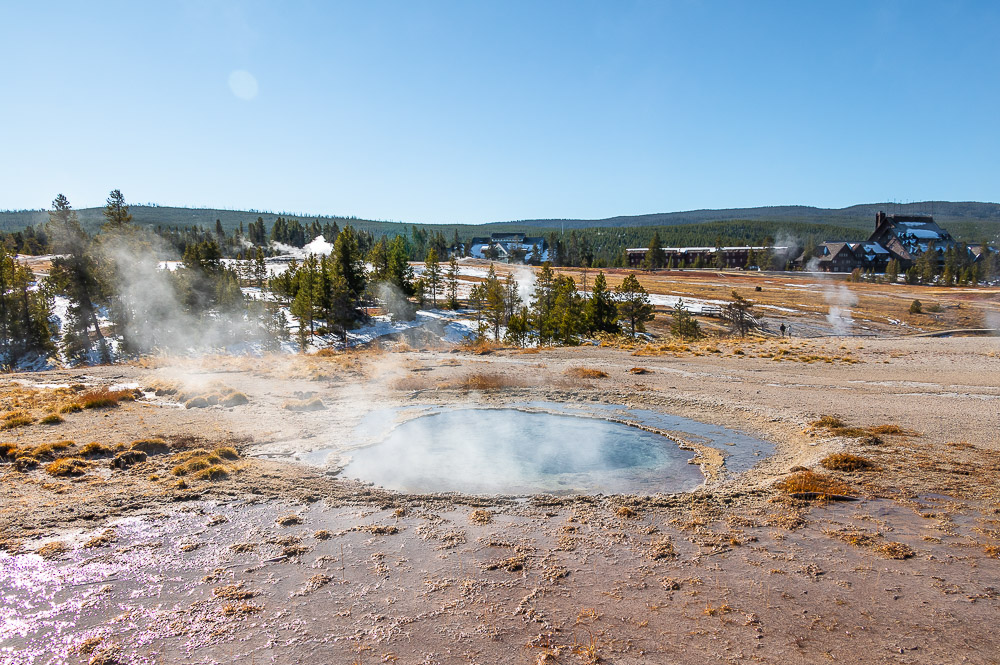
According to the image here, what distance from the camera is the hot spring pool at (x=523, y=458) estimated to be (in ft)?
40.1

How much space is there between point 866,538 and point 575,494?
5.38 metres

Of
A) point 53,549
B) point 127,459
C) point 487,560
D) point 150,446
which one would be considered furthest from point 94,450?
point 487,560

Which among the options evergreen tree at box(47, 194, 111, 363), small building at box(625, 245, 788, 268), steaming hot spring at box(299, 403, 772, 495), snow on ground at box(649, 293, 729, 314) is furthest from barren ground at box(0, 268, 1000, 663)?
small building at box(625, 245, 788, 268)

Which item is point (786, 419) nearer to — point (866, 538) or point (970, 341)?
point (866, 538)

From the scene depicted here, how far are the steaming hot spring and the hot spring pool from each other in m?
0.03

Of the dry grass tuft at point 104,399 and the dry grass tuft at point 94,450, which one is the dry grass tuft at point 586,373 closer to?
Answer: the dry grass tuft at point 94,450

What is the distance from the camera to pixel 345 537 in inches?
380

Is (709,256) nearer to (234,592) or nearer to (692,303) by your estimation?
(692,303)

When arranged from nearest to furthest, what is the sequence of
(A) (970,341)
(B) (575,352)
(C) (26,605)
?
(C) (26,605)
(B) (575,352)
(A) (970,341)

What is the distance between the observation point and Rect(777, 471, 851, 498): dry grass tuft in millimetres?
11188

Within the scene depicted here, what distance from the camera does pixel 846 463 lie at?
12.7m

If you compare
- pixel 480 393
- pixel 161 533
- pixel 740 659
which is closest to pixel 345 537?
pixel 161 533

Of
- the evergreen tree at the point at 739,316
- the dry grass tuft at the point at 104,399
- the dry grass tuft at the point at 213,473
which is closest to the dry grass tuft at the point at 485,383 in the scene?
the dry grass tuft at the point at 213,473

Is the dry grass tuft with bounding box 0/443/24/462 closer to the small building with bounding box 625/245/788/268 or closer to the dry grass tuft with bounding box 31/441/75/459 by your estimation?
the dry grass tuft with bounding box 31/441/75/459
